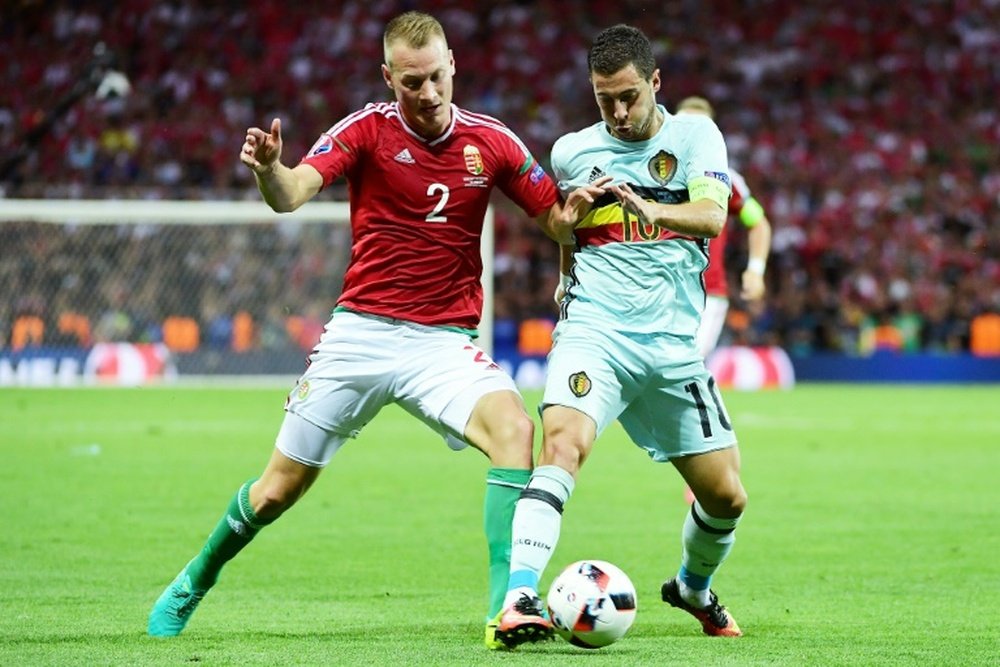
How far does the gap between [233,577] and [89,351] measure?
1547 centimetres

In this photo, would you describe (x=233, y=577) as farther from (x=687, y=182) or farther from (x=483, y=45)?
(x=483, y=45)

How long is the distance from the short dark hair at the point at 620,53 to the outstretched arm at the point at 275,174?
1079mm

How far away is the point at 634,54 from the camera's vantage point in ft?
19.2

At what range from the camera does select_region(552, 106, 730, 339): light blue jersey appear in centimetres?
603

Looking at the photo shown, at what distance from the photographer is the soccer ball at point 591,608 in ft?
17.6

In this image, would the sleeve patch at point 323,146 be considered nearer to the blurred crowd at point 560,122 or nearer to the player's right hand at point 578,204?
the player's right hand at point 578,204

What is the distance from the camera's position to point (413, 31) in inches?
229

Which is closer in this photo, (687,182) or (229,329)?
(687,182)

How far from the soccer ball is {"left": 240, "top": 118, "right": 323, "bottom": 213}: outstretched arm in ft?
5.19

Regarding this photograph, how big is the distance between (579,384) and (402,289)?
0.76 meters

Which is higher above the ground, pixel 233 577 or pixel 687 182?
pixel 687 182

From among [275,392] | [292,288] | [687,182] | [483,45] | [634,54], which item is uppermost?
[483,45]

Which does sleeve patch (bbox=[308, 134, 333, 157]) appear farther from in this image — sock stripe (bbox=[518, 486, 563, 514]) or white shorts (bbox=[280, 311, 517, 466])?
sock stripe (bbox=[518, 486, 563, 514])

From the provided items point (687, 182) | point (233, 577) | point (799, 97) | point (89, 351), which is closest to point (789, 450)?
point (233, 577)
